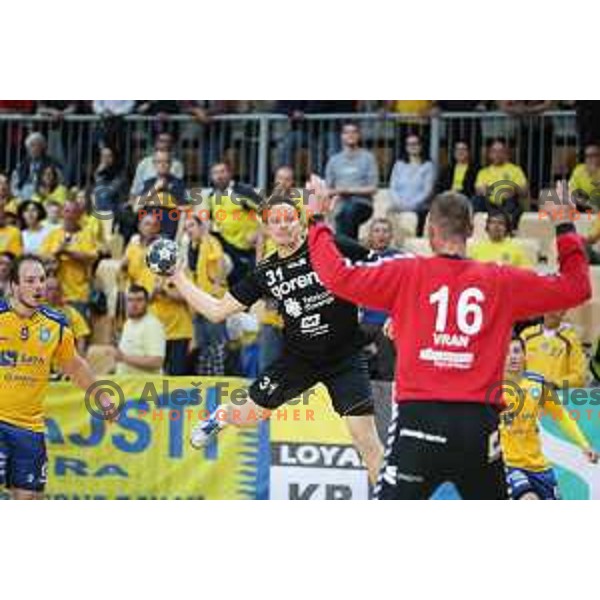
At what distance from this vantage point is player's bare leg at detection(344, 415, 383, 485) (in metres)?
8.59

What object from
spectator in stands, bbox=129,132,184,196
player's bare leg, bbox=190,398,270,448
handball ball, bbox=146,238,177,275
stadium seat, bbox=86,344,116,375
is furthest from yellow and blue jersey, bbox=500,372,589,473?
spectator in stands, bbox=129,132,184,196

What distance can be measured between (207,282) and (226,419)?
1373 millimetres

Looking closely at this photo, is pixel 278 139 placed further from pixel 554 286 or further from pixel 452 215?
pixel 554 286

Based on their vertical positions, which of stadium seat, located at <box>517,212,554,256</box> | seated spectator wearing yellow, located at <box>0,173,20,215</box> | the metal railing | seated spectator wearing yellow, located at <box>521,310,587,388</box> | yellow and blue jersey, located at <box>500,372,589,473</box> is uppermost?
the metal railing

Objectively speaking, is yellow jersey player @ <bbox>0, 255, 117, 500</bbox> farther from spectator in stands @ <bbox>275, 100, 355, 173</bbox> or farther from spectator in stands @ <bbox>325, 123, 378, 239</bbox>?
spectator in stands @ <bbox>275, 100, 355, 173</bbox>

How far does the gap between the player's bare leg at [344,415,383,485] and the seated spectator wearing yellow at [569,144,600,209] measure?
10.2 feet

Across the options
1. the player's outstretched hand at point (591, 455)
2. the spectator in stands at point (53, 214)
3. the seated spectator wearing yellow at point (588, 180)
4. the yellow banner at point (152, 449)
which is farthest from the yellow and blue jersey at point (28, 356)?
the seated spectator wearing yellow at point (588, 180)

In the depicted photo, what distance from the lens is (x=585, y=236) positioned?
1044cm

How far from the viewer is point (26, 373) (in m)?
8.59

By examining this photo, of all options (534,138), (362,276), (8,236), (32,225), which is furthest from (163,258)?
(534,138)

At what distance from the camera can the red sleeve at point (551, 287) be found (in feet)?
18.6

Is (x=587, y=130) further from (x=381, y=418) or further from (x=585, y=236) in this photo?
(x=381, y=418)

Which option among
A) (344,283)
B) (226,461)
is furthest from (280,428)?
(344,283)

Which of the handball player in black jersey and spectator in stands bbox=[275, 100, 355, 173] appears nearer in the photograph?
the handball player in black jersey
